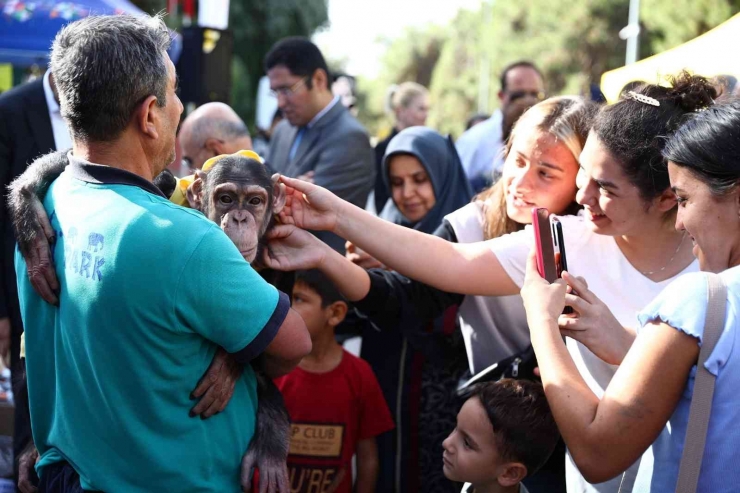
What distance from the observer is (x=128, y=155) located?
2.29m

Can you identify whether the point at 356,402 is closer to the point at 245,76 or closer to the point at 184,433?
the point at 184,433

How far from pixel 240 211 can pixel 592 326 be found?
1.20 metres

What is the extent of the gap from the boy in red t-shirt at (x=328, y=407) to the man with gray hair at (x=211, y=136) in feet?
4.66

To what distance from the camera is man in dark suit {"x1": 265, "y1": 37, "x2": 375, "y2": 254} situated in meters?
6.13

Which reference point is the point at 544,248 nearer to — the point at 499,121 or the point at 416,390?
the point at 416,390

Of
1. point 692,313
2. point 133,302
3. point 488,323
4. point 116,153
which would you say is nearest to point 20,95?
point 116,153

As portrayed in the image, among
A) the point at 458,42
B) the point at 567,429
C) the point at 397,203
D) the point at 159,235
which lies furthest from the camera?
the point at 458,42

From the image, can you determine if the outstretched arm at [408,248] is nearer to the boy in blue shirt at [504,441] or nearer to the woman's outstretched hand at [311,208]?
the woman's outstretched hand at [311,208]

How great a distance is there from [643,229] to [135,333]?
1.90 m

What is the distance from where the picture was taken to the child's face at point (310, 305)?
13.4 feet

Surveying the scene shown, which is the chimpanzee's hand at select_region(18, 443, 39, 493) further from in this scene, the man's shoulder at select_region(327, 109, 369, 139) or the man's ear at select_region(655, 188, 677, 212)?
the man's shoulder at select_region(327, 109, 369, 139)

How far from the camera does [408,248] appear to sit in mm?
3365

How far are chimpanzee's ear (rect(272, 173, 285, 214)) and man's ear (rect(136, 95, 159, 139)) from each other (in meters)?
0.79

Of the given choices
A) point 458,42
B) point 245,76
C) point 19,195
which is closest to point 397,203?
point 19,195
